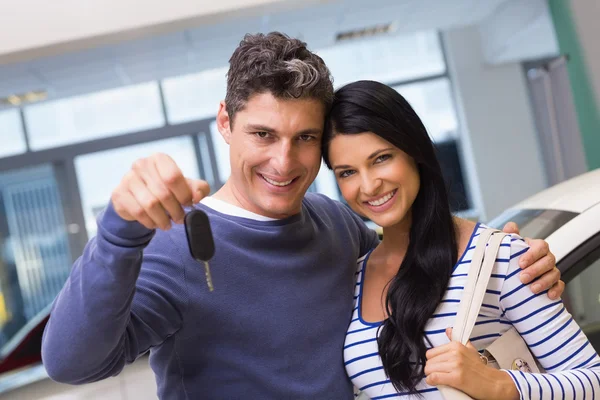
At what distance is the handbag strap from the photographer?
1514mm

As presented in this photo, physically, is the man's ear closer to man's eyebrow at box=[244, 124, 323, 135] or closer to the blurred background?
man's eyebrow at box=[244, 124, 323, 135]

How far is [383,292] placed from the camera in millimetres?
1794

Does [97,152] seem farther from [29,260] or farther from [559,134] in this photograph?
[559,134]

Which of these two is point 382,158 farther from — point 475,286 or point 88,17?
point 88,17

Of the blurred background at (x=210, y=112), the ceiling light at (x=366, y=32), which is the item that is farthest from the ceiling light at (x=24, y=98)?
the ceiling light at (x=366, y=32)

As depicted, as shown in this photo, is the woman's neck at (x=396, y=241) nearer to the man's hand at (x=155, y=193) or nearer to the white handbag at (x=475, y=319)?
the white handbag at (x=475, y=319)

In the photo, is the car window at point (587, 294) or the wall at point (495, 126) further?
the wall at point (495, 126)

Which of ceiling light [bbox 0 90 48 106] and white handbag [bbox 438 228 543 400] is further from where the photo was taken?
ceiling light [bbox 0 90 48 106]

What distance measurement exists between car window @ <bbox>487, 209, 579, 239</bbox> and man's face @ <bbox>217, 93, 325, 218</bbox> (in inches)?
30.2

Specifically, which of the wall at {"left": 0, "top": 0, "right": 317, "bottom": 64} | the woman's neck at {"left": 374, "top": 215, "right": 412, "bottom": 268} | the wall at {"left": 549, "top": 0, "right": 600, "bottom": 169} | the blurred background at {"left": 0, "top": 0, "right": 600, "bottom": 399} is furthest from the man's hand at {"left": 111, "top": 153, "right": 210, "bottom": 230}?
the wall at {"left": 549, "top": 0, "right": 600, "bottom": 169}

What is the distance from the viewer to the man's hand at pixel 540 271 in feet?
5.16

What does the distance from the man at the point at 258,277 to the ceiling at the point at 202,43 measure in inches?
168

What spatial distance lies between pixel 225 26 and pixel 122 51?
1.05 m

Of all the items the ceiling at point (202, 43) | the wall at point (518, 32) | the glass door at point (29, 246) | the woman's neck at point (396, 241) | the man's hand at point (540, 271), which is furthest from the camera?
the glass door at point (29, 246)
